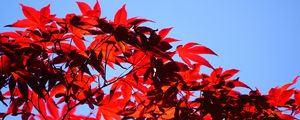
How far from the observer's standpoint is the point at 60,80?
6.40 ft

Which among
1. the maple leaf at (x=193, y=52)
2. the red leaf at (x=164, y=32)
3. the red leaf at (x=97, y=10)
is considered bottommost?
the maple leaf at (x=193, y=52)

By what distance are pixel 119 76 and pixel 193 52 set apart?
51 cm

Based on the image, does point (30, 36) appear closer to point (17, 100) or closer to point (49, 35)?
point (49, 35)

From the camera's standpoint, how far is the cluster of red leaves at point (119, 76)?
1.75m

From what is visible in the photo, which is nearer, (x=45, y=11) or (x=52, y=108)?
(x=45, y=11)

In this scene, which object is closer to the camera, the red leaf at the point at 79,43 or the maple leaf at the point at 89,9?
the maple leaf at the point at 89,9

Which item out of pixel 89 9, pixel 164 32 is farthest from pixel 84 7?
pixel 164 32

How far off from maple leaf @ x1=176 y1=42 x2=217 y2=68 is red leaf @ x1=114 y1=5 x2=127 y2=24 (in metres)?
0.36

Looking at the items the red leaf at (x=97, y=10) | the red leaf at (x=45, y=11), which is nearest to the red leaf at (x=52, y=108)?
the red leaf at (x=45, y=11)

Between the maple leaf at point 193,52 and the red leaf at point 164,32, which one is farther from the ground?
the red leaf at point 164,32

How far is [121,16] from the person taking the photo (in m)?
1.82

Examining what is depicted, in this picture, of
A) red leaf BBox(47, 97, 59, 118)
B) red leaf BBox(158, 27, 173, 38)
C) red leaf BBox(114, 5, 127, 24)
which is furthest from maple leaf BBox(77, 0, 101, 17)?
red leaf BBox(47, 97, 59, 118)

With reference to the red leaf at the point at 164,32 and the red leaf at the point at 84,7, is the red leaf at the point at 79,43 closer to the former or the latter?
the red leaf at the point at 84,7

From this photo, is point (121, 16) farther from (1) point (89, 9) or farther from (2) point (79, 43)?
(2) point (79, 43)
